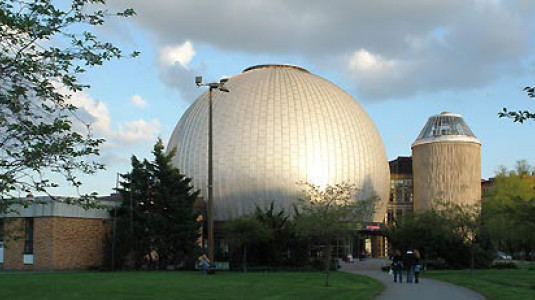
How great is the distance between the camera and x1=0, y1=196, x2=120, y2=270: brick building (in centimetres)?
4169

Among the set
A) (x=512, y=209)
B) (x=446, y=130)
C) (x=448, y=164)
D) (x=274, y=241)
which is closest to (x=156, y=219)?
(x=274, y=241)

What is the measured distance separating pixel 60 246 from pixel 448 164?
152 feet

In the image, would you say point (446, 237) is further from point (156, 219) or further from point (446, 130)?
point (446, 130)

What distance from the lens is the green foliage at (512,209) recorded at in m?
25.3

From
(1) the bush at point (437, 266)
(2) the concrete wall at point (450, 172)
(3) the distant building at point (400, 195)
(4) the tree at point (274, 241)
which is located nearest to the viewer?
(4) the tree at point (274, 241)

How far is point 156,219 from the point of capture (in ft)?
140

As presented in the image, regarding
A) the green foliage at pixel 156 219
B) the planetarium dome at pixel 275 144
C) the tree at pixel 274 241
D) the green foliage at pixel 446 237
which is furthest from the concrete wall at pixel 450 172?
the green foliage at pixel 156 219

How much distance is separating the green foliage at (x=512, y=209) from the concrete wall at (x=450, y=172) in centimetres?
395

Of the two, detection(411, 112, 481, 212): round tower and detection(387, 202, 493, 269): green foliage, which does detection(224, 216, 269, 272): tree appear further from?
detection(411, 112, 481, 212): round tower

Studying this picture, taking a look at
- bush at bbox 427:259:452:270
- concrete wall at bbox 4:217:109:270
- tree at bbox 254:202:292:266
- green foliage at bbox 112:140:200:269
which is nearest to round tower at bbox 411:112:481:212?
bush at bbox 427:259:452:270

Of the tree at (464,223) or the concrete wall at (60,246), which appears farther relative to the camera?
the tree at (464,223)

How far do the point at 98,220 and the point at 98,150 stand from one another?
36.2 meters

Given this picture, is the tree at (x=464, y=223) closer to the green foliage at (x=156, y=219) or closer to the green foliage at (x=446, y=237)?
the green foliage at (x=446, y=237)

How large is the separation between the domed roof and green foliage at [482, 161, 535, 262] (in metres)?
6.06
